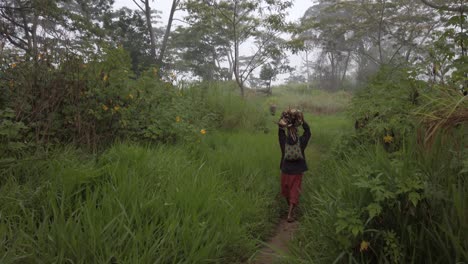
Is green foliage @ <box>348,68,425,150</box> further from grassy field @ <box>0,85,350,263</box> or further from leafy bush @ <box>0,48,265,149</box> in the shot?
leafy bush @ <box>0,48,265,149</box>

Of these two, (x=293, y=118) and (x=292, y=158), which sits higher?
(x=293, y=118)

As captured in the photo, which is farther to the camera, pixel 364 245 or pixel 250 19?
pixel 250 19

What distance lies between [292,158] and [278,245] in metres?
1.34

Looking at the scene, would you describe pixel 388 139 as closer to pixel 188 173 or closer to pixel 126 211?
Result: pixel 188 173

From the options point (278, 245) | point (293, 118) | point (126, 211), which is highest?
point (293, 118)

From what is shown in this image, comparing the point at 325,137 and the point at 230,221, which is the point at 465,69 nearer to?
the point at 230,221

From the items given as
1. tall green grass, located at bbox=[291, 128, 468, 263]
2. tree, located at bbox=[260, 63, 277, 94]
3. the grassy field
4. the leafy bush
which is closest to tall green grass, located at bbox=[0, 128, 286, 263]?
the grassy field

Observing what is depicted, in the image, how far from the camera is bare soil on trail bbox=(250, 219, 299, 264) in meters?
2.82

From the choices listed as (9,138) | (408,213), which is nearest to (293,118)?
(408,213)

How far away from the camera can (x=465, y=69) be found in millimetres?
2723

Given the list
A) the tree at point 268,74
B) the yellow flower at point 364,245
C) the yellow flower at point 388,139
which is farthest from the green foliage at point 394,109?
the tree at point 268,74

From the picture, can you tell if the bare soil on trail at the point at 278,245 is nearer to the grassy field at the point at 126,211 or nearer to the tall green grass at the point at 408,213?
the grassy field at the point at 126,211

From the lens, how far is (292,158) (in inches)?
172

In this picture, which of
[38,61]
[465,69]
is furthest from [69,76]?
[465,69]
